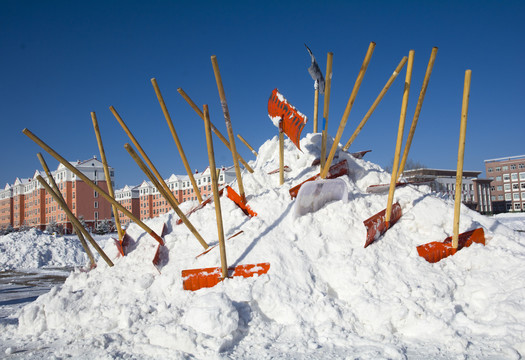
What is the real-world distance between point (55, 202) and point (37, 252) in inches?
1627

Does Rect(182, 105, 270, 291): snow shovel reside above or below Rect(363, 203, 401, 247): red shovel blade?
below

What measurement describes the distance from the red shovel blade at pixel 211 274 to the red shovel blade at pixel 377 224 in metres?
1.21

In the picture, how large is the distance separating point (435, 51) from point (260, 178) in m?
2.91

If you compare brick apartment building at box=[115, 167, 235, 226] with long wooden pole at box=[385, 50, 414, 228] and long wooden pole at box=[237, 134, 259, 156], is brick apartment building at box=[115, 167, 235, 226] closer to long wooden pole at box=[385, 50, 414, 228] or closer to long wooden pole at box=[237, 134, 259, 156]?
long wooden pole at box=[237, 134, 259, 156]

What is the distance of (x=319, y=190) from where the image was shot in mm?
4801

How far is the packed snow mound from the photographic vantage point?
3078mm

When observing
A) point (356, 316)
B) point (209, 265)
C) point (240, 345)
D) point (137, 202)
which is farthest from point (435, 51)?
point (137, 202)

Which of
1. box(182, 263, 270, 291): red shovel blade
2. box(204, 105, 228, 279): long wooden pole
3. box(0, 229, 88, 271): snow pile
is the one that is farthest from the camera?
box(0, 229, 88, 271): snow pile

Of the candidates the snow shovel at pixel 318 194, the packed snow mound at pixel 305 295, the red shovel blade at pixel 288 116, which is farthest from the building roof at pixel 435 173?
the packed snow mound at pixel 305 295

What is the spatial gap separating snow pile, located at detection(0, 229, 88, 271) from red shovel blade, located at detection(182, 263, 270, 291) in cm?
1017

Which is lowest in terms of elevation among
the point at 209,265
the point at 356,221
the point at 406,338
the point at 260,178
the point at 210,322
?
the point at 406,338

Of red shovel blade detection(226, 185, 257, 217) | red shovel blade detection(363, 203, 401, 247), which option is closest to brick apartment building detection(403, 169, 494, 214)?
red shovel blade detection(363, 203, 401, 247)

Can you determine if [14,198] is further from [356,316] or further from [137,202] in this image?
[356,316]

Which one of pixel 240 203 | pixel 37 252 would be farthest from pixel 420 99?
pixel 37 252
